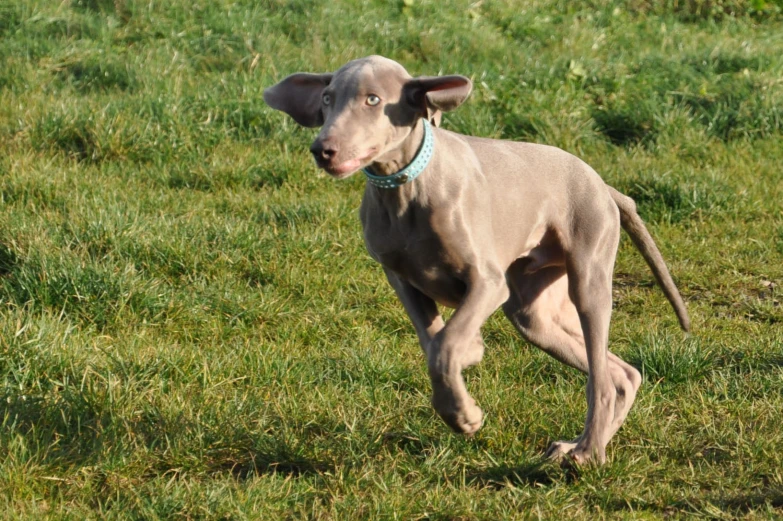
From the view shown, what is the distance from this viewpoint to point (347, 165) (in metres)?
3.13

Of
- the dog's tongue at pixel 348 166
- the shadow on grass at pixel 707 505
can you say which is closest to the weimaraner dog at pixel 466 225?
the dog's tongue at pixel 348 166

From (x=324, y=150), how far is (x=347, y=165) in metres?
0.09

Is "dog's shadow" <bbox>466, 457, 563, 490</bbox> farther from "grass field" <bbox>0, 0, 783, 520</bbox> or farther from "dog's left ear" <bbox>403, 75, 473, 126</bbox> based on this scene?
"dog's left ear" <bbox>403, 75, 473, 126</bbox>

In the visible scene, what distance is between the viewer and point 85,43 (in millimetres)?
8055

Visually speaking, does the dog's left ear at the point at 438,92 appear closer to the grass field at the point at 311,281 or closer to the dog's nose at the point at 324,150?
the dog's nose at the point at 324,150

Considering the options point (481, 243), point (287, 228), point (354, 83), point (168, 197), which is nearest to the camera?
point (354, 83)

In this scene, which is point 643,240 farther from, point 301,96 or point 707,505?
point 301,96

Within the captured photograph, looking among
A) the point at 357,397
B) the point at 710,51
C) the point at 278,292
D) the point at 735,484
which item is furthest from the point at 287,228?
the point at 710,51

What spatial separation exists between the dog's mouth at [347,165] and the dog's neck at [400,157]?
15 centimetres

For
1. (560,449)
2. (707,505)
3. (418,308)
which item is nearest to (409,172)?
(418,308)

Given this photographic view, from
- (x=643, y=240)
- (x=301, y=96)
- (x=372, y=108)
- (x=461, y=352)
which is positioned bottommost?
(x=643, y=240)

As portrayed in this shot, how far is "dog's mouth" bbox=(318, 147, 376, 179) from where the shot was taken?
3.11 meters

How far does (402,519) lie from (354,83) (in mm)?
1357

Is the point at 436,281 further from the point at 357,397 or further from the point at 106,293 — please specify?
the point at 106,293
